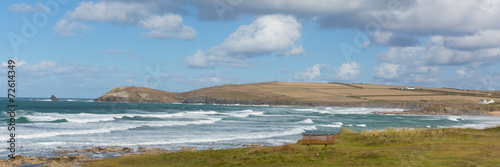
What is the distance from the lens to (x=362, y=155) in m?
18.8

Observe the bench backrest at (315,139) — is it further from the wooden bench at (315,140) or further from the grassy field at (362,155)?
the grassy field at (362,155)

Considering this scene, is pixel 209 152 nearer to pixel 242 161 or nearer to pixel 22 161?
pixel 242 161

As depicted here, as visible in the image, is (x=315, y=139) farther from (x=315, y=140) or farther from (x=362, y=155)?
(x=362, y=155)

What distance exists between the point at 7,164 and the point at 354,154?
17035mm

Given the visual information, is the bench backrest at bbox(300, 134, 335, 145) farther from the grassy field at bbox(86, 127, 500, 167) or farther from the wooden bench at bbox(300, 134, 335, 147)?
the grassy field at bbox(86, 127, 500, 167)

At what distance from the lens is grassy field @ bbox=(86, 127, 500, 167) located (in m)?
17.7

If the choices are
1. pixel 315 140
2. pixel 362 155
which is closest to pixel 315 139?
pixel 315 140

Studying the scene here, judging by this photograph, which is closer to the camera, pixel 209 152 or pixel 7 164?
pixel 7 164

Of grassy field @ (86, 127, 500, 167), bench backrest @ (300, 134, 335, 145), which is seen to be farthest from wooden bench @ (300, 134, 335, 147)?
grassy field @ (86, 127, 500, 167)

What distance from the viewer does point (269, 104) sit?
18238 cm

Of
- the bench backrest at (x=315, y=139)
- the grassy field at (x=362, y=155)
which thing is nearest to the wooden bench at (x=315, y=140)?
the bench backrest at (x=315, y=139)

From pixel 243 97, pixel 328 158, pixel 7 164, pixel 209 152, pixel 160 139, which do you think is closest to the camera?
pixel 328 158

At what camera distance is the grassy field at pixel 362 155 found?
17.7 metres

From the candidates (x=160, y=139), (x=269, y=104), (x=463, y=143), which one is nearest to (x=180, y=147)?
(x=160, y=139)
